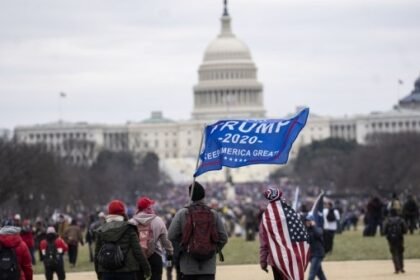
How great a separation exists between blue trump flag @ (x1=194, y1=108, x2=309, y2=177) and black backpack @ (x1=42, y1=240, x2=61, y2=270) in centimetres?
805

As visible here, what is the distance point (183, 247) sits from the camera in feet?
68.1

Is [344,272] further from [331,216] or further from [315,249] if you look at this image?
[331,216]

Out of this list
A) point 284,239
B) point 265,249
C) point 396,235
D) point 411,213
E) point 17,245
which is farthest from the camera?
point 411,213

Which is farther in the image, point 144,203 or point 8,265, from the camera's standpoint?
point 144,203

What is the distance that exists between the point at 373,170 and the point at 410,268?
9050cm

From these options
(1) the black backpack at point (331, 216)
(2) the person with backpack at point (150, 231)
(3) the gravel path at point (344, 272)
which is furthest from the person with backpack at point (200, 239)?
(1) the black backpack at point (331, 216)

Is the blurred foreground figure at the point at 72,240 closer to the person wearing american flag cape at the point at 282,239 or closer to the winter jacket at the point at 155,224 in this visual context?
the winter jacket at the point at 155,224

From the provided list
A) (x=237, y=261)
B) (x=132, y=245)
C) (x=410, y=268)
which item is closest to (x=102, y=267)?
(x=132, y=245)

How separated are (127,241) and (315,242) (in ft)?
25.4

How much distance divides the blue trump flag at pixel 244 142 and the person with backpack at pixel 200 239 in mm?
671

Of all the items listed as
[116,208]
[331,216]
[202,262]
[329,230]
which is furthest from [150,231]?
[331,216]

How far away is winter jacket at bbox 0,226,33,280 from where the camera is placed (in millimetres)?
20656

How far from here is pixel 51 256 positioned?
95.5 ft

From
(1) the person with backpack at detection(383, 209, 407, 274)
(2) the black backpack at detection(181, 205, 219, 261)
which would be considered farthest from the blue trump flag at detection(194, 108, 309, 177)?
(1) the person with backpack at detection(383, 209, 407, 274)
